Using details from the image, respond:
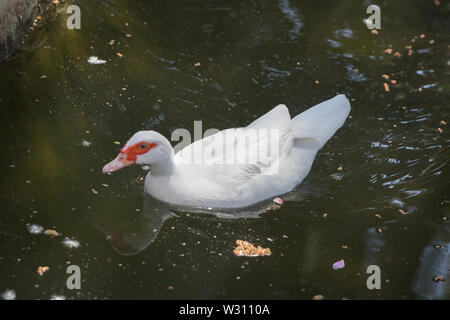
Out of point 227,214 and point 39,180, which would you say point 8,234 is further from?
point 227,214

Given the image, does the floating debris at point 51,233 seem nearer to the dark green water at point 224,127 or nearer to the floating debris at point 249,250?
the dark green water at point 224,127

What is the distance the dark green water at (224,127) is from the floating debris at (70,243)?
0.14 feet

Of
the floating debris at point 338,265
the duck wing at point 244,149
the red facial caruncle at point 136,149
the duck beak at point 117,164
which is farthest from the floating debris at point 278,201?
the duck beak at point 117,164

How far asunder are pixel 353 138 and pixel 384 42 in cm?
198

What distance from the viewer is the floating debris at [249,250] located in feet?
15.5

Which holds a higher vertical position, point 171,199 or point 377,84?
point 377,84

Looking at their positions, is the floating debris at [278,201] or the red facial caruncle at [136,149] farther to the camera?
the floating debris at [278,201]

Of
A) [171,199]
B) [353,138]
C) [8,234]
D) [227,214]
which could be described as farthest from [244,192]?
[8,234]

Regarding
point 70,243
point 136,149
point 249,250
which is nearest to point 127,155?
point 136,149

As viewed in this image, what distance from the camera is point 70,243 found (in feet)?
15.0

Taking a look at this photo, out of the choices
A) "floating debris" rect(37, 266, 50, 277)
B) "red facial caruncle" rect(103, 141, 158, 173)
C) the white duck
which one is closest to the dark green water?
"floating debris" rect(37, 266, 50, 277)

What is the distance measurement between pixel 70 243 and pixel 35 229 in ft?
0.97

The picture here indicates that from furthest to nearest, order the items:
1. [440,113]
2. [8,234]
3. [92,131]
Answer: [440,113]
[92,131]
[8,234]

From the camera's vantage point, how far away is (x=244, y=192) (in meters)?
5.25
